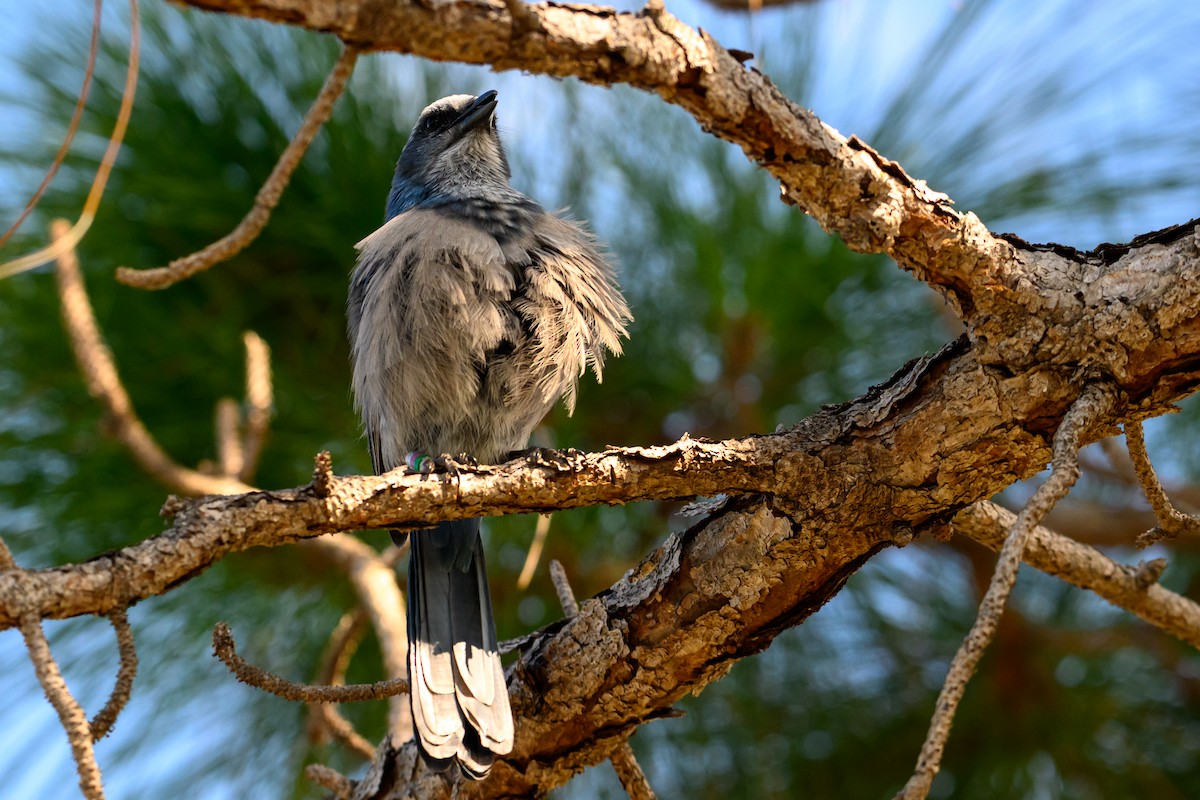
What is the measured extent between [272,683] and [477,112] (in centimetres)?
191

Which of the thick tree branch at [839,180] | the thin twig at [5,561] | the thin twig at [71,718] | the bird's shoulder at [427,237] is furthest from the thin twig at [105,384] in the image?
the thick tree branch at [839,180]

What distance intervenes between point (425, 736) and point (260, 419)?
1.08 m

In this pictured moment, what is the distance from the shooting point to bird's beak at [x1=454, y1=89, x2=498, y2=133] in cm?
308

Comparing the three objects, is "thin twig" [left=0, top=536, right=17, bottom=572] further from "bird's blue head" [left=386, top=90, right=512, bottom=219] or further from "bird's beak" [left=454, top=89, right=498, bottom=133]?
"bird's beak" [left=454, top=89, right=498, bottom=133]

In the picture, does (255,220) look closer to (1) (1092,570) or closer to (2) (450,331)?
(2) (450,331)

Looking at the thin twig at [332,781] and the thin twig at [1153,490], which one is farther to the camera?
the thin twig at [332,781]

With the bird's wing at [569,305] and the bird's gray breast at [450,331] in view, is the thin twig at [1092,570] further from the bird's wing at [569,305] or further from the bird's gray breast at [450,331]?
the bird's gray breast at [450,331]

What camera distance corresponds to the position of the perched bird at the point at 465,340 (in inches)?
95.5

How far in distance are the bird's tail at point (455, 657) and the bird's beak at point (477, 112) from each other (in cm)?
117

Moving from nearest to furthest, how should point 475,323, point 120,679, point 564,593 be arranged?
point 120,679
point 564,593
point 475,323

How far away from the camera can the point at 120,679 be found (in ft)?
4.05

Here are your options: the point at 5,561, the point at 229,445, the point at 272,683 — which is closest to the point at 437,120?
the point at 229,445

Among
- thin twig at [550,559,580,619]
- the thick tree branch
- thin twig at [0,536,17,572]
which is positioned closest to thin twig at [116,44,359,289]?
the thick tree branch

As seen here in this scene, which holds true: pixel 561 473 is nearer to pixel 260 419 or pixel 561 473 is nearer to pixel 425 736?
pixel 425 736
